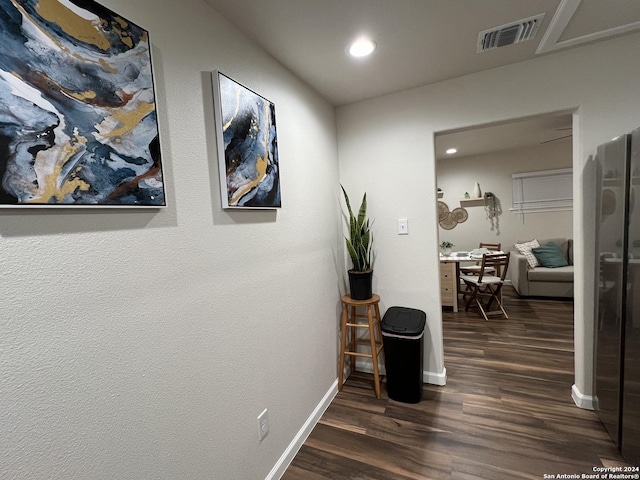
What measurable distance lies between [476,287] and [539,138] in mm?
2551

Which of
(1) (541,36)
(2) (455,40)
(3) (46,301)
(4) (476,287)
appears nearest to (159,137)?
(3) (46,301)

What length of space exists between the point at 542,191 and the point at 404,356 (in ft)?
14.9

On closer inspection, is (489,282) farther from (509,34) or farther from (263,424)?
(263,424)

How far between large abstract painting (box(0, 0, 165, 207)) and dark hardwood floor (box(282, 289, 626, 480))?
1690 mm

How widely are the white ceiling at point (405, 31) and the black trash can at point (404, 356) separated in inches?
69.8

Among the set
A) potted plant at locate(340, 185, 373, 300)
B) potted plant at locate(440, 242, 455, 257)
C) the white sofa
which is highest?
potted plant at locate(340, 185, 373, 300)

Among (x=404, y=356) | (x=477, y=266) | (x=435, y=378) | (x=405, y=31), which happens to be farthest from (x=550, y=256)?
(x=405, y=31)

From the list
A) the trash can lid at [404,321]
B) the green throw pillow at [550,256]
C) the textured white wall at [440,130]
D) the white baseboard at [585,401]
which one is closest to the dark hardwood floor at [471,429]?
the white baseboard at [585,401]

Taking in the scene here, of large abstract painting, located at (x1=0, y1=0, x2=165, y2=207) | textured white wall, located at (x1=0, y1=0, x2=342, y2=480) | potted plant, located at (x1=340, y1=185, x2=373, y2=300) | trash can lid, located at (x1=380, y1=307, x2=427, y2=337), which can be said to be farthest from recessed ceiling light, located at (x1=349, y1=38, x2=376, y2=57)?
trash can lid, located at (x1=380, y1=307, x2=427, y2=337)

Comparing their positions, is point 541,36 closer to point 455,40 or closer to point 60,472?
point 455,40

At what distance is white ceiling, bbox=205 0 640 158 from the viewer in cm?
134

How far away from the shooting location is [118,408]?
2.88 feet

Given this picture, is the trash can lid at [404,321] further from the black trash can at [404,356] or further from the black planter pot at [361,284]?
the black planter pot at [361,284]

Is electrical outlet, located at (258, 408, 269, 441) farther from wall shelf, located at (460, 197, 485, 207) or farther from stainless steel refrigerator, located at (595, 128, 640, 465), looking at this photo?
wall shelf, located at (460, 197, 485, 207)
